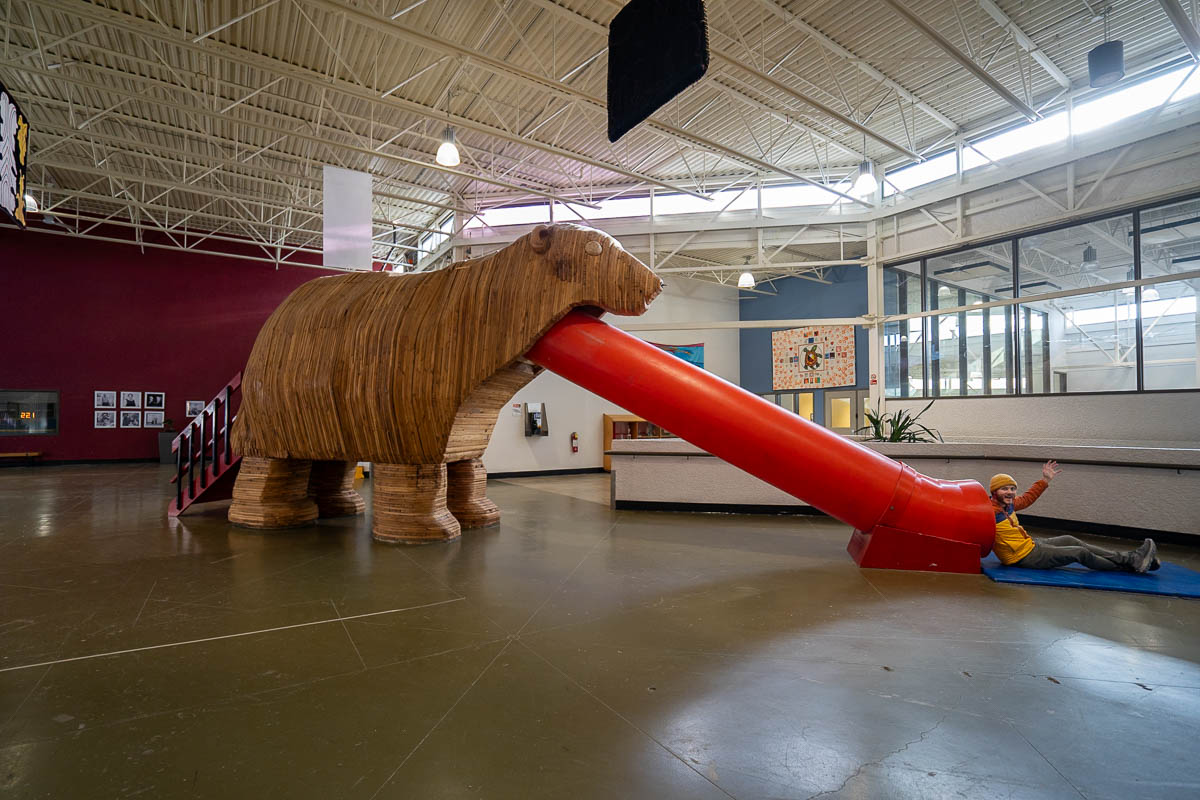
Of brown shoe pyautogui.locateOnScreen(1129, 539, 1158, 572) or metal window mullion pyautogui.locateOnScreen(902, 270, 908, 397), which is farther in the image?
metal window mullion pyautogui.locateOnScreen(902, 270, 908, 397)

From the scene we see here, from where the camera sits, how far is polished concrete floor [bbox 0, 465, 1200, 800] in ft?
5.29

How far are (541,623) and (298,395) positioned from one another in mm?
3274

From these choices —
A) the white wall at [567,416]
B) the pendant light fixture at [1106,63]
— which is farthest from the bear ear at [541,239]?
the pendant light fixture at [1106,63]

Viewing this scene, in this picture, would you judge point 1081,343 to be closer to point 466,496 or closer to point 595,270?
point 595,270

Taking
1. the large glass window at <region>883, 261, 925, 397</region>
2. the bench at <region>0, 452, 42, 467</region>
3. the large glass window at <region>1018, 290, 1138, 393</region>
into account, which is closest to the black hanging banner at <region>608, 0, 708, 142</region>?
the large glass window at <region>1018, 290, 1138, 393</region>

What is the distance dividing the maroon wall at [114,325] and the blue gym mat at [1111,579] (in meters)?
17.0

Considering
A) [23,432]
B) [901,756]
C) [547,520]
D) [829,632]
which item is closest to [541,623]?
[829,632]

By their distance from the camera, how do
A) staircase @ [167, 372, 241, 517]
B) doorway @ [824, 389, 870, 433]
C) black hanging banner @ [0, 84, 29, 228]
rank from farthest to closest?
doorway @ [824, 389, 870, 433], staircase @ [167, 372, 241, 517], black hanging banner @ [0, 84, 29, 228]

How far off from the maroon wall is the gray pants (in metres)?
17.0

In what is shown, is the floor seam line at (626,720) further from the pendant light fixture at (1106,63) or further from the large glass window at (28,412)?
the large glass window at (28,412)

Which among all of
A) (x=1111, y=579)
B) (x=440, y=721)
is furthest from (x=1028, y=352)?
(x=440, y=721)

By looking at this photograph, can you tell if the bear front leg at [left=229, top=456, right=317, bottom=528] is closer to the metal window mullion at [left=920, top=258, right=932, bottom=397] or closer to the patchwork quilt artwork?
the patchwork quilt artwork

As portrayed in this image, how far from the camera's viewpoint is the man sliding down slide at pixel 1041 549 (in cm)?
372

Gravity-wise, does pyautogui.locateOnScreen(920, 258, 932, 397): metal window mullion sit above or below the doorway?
above
